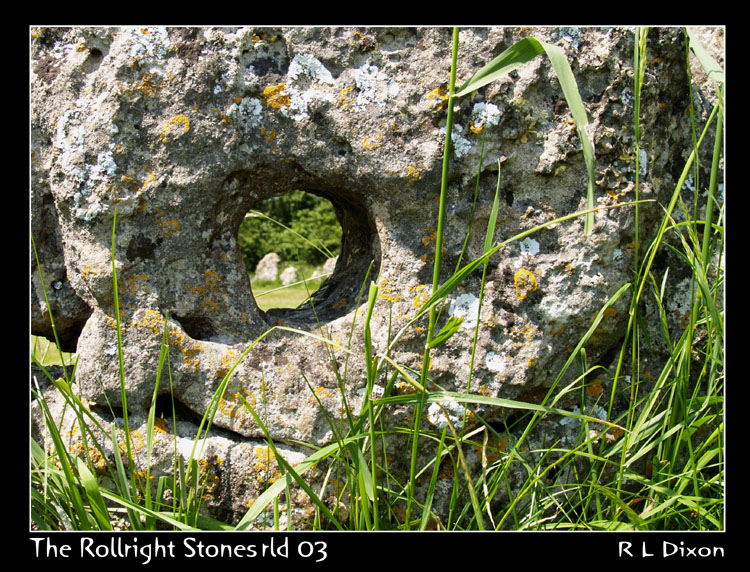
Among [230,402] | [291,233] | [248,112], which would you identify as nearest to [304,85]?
[248,112]

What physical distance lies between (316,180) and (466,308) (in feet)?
1.80

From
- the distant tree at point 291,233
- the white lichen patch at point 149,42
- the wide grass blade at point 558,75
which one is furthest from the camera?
the distant tree at point 291,233

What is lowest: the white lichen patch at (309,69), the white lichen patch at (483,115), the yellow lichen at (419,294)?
the yellow lichen at (419,294)

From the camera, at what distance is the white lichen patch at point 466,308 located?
1.76 meters

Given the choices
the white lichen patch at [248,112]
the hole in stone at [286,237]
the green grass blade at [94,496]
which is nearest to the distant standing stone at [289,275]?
the hole in stone at [286,237]

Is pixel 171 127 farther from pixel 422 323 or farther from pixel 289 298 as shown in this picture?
pixel 289 298

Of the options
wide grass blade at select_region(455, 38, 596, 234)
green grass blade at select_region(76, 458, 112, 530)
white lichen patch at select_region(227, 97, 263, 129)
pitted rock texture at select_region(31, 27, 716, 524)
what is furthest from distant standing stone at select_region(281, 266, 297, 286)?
wide grass blade at select_region(455, 38, 596, 234)

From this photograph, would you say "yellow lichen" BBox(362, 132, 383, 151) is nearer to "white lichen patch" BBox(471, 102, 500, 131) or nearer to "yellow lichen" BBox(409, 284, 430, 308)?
"white lichen patch" BBox(471, 102, 500, 131)

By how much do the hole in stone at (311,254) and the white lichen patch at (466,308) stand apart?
274 mm

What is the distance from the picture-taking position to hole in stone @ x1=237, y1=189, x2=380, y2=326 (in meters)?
1.92

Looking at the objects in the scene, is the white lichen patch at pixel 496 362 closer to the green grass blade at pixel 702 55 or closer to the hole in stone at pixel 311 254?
the hole in stone at pixel 311 254

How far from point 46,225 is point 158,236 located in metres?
0.39

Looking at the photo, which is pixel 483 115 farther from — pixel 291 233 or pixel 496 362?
pixel 291 233

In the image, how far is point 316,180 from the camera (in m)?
1.80
